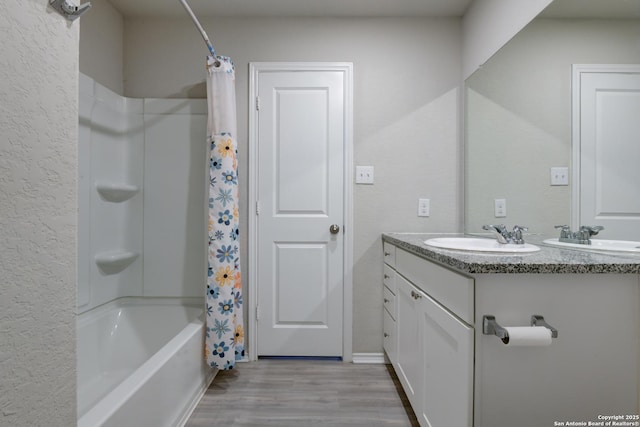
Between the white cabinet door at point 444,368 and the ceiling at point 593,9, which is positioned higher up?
the ceiling at point 593,9

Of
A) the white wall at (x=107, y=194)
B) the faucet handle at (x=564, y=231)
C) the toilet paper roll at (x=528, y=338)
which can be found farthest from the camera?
the white wall at (x=107, y=194)

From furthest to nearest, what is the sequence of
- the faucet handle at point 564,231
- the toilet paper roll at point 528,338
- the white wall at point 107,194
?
1. the white wall at point 107,194
2. the faucet handle at point 564,231
3. the toilet paper roll at point 528,338

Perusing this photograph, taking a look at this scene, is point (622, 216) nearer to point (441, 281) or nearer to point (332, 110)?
point (441, 281)

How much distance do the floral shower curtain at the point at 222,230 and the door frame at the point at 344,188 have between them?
25cm

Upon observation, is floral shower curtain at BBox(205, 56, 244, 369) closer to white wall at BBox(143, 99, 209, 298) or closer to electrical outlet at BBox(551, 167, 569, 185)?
white wall at BBox(143, 99, 209, 298)

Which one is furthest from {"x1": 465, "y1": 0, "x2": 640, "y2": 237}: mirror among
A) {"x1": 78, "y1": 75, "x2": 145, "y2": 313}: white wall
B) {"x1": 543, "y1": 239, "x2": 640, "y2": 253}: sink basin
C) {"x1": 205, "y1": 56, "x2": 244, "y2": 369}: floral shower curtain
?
{"x1": 78, "y1": 75, "x2": 145, "y2": 313}: white wall

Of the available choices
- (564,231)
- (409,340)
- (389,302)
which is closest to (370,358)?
(389,302)

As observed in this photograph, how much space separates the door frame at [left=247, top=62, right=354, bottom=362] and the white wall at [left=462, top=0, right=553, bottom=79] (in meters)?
0.80

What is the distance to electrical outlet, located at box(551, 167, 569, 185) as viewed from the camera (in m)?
1.31

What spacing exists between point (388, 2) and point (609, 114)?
150cm

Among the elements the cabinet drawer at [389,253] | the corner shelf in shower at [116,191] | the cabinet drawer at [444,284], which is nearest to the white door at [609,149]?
the cabinet drawer at [444,284]

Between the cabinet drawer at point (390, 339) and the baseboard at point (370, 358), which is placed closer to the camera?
the cabinet drawer at point (390, 339)

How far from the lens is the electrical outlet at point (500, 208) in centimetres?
173

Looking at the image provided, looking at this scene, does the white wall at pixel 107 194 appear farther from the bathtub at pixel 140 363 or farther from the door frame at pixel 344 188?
the door frame at pixel 344 188
